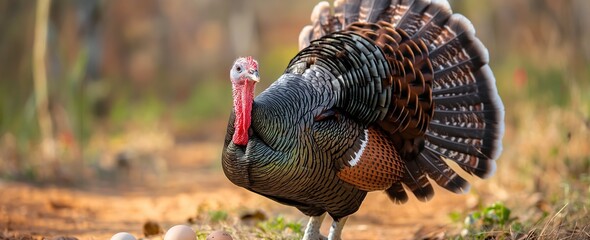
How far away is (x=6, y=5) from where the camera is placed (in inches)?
537

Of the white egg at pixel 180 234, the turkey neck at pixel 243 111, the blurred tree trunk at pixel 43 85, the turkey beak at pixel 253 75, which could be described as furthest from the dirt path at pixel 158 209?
the turkey beak at pixel 253 75

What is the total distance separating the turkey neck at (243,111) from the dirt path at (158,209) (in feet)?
6.15

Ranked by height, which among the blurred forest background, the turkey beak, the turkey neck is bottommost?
the blurred forest background

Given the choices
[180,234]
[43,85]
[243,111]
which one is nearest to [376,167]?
[243,111]

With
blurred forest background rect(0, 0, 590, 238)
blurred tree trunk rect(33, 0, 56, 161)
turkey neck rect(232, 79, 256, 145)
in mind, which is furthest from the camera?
blurred tree trunk rect(33, 0, 56, 161)

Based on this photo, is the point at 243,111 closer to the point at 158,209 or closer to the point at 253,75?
the point at 253,75

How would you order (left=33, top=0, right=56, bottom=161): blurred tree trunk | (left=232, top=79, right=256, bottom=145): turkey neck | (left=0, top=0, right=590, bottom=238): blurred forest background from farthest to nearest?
(left=33, top=0, right=56, bottom=161): blurred tree trunk < (left=0, top=0, right=590, bottom=238): blurred forest background < (left=232, top=79, right=256, bottom=145): turkey neck

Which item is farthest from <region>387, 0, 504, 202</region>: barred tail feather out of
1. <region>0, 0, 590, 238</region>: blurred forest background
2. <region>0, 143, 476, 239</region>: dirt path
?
<region>0, 0, 590, 238</region>: blurred forest background

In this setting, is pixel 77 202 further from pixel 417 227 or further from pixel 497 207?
pixel 497 207

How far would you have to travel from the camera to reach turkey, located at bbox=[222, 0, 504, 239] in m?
5.05

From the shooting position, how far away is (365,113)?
559cm

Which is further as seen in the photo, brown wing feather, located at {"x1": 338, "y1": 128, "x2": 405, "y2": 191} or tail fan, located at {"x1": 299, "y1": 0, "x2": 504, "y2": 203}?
tail fan, located at {"x1": 299, "y1": 0, "x2": 504, "y2": 203}

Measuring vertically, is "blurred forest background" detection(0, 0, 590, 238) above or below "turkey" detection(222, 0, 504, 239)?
below

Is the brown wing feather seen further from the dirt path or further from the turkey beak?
the dirt path
